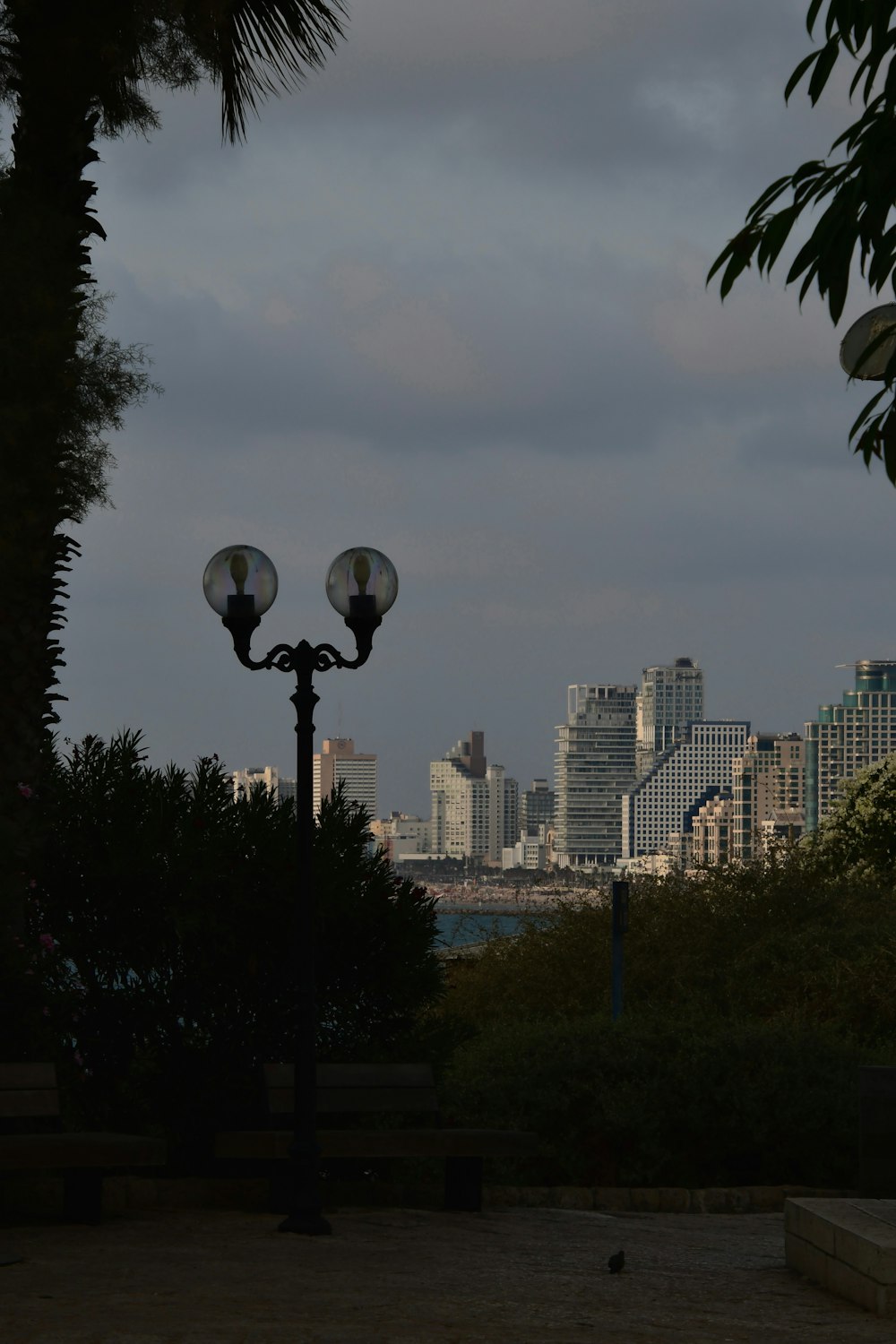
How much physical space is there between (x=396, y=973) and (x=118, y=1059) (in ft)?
5.80

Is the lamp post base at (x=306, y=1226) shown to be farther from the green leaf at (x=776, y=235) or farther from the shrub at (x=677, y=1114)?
the green leaf at (x=776, y=235)

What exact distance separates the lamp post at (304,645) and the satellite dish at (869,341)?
2.82 meters

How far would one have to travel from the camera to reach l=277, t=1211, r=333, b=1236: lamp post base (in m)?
8.39

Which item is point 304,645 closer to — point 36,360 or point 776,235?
point 36,360

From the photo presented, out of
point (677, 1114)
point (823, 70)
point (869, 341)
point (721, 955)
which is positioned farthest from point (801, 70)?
point (721, 955)

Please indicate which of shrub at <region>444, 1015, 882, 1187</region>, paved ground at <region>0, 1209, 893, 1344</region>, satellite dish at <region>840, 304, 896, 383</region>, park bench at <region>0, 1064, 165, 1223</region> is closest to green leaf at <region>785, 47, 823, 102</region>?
satellite dish at <region>840, 304, 896, 383</region>

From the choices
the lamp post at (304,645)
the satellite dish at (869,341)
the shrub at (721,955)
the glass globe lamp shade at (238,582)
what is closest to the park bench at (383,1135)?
the lamp post at (304,645)

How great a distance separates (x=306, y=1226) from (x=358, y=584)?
3394 millimetres

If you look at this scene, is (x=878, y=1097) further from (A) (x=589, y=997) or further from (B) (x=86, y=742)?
(A) (x=589, y=997)

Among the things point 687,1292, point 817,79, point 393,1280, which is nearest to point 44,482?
point 393,1280

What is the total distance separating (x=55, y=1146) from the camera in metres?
7.96

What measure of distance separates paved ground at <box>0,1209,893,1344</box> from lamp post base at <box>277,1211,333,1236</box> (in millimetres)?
130

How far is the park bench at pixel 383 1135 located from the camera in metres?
8.70

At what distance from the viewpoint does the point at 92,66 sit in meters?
10.8
